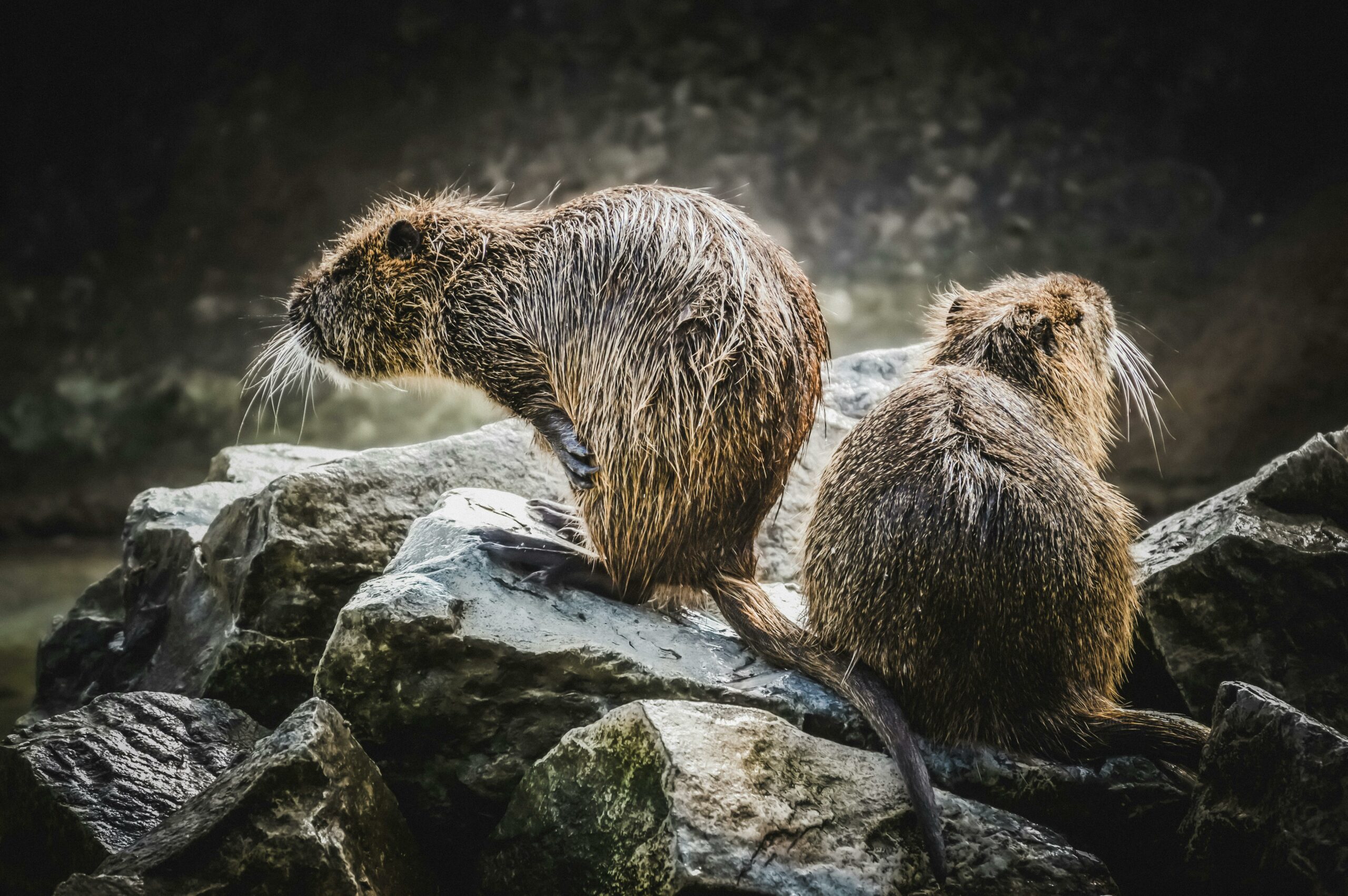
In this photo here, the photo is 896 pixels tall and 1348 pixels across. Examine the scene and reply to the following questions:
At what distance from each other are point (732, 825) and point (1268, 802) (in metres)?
1.22

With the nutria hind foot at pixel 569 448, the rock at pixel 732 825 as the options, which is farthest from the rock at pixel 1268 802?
the nutria hind foot at pixel 569 448

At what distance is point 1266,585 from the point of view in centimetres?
319

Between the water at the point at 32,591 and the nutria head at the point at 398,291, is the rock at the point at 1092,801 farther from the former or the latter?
the water at the point at 32,591

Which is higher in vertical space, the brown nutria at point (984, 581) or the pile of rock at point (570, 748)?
the brown nutria at point (984, 581)

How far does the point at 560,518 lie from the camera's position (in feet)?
11.5

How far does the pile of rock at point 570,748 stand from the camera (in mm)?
2332

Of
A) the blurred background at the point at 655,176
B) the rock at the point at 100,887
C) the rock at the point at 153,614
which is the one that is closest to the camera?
→ the rock at the point at 100,887

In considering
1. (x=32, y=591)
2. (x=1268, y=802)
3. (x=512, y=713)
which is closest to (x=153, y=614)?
(x=512, y=713)

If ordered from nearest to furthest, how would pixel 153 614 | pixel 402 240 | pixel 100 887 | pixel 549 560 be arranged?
pixel 100 887
pixel 549 560
pixel 402 240
pixel 153 614

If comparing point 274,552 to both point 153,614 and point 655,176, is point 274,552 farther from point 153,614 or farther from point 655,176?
point 655,176

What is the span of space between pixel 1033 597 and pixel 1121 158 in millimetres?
5351

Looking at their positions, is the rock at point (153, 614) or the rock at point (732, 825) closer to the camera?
the rock at point (732, 825)

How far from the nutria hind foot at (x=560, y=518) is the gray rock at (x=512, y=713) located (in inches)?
19.6

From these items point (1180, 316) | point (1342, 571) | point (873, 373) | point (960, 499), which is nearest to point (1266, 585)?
point (1342, 571)
